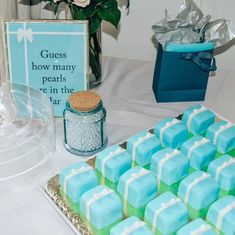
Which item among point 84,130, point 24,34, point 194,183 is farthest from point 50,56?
point 194,183

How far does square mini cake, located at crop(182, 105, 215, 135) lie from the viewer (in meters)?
0.97

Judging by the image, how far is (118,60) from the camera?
1.25m

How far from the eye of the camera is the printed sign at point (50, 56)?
3.14 feet

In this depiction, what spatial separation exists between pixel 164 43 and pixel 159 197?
1.25 ft

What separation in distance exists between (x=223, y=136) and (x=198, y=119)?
0.21ft

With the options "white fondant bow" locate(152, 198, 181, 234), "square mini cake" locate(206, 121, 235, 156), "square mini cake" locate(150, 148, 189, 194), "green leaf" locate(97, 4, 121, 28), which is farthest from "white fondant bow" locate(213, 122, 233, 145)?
"green leaf" locate(97, 4, 121, 28)

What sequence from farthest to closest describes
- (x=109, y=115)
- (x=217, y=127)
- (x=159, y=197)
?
(x=109, y=115), (x=217, y=127), (x=159, y=197)

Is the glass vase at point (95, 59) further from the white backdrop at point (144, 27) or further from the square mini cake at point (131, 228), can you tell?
the square mini cake at point (131, 228)

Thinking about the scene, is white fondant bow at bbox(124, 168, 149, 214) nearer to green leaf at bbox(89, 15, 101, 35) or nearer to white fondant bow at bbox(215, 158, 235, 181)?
white fondant bow at bbox(215, 158, 235, 181)

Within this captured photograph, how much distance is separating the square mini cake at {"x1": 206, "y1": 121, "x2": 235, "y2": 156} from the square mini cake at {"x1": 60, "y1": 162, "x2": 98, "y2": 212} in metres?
0.26

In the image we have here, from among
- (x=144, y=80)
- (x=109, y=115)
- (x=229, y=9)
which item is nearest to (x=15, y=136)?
(x=109, y=115)

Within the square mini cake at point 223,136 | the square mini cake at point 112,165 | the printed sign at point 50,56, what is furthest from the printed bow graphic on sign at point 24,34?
the square mini cake at point 223,136

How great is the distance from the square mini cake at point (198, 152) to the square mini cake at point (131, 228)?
19 centimetres

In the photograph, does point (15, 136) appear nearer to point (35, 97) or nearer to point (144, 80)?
point (35, 97)
